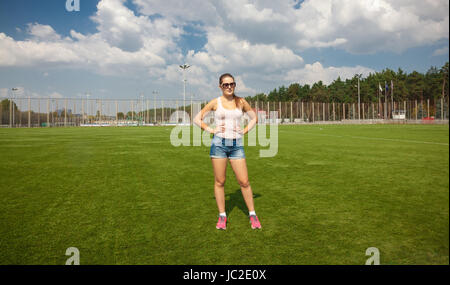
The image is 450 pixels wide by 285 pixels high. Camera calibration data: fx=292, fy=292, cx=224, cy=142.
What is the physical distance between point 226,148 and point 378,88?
11408 cm

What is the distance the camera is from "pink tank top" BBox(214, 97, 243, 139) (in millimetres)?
3846

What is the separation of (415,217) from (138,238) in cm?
385

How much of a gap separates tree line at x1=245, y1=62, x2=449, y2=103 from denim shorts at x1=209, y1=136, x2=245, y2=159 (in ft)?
267

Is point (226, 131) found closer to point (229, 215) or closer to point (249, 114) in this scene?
point (249, 114)

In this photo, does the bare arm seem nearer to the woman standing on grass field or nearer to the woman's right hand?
the woman standing on grass field

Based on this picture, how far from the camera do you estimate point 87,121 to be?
73.9 m

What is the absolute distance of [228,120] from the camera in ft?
12.7

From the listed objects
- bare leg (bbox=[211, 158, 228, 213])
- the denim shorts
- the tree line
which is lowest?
bare leg (bbox=[211, 158, 228, 213])

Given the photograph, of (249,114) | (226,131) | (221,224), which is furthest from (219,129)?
(221,224)

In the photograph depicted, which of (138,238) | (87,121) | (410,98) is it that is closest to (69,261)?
(138,238)

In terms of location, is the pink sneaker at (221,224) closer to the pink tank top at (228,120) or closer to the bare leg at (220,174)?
the bare leg at (220,174)

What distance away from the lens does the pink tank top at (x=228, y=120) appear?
12.6 feet

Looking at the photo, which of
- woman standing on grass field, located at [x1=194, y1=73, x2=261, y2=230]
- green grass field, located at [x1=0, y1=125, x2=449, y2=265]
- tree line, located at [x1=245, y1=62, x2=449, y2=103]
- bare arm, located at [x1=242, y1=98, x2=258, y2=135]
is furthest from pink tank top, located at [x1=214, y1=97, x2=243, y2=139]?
tree line, located at [x1=245, y1=62, x2=449, y2=103]
